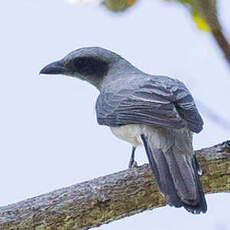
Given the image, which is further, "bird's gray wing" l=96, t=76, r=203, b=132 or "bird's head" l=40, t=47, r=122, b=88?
"bird's head" l=40, t=47, r=122, b=88

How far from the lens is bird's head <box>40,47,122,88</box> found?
495 centimetres

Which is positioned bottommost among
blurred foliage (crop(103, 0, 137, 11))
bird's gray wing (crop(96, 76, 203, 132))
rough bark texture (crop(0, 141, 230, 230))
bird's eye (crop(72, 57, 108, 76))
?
rough bark texture (crop(0, 141, 230, 230))

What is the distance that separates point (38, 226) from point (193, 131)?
3.76ft

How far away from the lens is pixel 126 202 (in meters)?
3.34

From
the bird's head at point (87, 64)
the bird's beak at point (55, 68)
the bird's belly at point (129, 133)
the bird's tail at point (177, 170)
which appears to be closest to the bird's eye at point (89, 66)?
the bird's head at point (87, 64)

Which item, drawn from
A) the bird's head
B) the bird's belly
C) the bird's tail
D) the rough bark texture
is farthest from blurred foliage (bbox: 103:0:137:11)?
the bird's head

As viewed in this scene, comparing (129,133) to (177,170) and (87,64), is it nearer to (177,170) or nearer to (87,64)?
(177,170)

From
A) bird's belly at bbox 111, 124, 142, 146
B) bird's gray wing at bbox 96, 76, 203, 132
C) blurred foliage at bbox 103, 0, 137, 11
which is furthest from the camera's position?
bird's belly at bbox 111, 124, 142, 146

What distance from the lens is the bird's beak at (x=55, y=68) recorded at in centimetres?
501

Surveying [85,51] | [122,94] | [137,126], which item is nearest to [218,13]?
[137,126]

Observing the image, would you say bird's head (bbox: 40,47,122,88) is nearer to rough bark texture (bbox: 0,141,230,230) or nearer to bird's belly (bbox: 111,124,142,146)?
bird's belly (bbox: 111,124,142,146)

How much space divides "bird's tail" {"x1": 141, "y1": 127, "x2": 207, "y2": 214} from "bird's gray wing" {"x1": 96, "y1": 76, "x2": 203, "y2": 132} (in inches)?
4.9

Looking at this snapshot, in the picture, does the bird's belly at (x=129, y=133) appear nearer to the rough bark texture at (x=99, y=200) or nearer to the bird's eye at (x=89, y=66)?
the rough bark texture at (x=99, y=200)

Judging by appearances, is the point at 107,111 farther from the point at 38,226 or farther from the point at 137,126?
the point at 38,226
